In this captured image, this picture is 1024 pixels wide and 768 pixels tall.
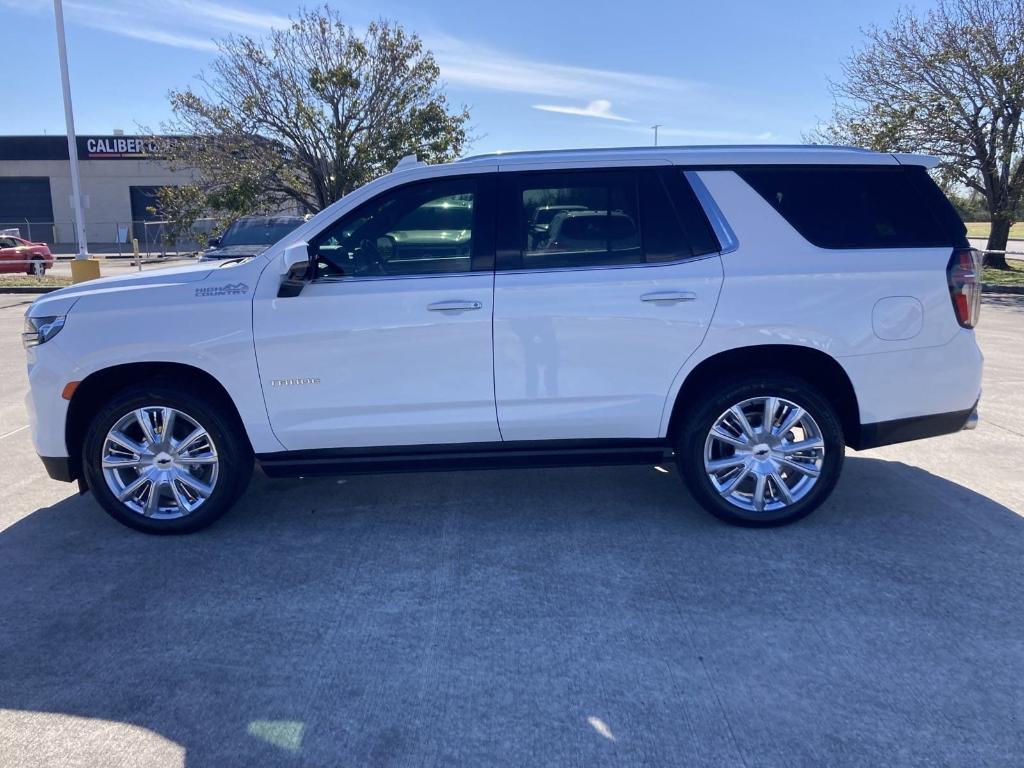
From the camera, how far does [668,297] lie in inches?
182

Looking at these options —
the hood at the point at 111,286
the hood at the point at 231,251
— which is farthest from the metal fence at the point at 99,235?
the hood at the point at 111,286

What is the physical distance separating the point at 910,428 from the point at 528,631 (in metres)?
2.55

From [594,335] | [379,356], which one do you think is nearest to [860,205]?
[594,335]

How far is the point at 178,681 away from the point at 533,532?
2057 millimetres

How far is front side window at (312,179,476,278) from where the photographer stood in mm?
4715

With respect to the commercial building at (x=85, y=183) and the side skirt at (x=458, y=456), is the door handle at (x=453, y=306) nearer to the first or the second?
the side skirt at (x=458, y=456)

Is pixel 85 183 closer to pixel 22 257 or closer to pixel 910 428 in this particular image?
pixel 22 257

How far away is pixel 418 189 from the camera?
4.81m

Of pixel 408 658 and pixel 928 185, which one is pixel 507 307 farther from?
pixel 928 185

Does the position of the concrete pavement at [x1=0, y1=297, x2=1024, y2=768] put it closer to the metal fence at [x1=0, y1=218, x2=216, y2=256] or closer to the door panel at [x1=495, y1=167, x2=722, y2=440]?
the door panel at [x1=495, y1=167, x2=722, y2=440]

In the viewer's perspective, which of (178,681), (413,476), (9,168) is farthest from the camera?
(9,168)

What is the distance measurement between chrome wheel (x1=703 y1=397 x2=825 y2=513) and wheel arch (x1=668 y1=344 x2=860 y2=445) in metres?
0.21

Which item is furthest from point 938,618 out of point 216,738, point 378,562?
point 216,738

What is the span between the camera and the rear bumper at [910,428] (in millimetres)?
4824
